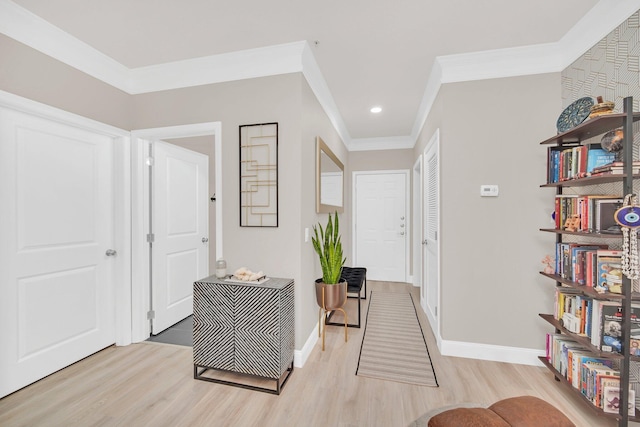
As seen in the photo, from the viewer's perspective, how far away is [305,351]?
2.24 meters

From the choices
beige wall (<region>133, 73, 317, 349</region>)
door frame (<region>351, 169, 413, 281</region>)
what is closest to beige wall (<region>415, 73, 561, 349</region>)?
beige wall (<region>133, 73, 317, 349</region>)

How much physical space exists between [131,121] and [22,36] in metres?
0.84

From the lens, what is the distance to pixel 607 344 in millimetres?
1490

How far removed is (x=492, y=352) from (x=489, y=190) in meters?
1.33

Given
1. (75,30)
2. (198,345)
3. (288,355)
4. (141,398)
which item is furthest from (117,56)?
(288,355)

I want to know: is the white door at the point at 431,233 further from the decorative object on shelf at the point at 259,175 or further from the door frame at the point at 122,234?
the door frame at the point at 122,234

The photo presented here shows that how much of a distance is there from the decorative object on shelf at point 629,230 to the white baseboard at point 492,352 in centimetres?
110

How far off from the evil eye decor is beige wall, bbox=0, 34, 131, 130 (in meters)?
3.57

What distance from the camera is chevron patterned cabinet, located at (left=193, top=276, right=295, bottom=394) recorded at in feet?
6.05

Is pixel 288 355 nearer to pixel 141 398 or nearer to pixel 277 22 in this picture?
pixel 141 398

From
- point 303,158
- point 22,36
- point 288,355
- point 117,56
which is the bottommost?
point 288,355

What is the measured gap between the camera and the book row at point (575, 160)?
1.62 meters

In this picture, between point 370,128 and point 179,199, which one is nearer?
point 179,199

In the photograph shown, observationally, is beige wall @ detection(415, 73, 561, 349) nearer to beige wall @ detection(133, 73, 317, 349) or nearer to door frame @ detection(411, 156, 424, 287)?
beige wall @ detection(133, 73, 317, 349)
